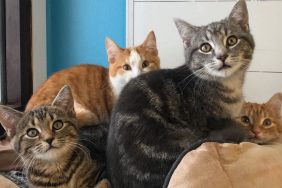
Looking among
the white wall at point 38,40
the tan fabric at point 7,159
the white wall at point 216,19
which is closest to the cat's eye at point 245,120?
the white wall at point 216,19

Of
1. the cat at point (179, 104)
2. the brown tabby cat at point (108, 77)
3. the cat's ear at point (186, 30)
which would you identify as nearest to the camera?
the cat at point (179, 104)

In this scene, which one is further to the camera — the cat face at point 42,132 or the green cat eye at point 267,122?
the green cat eye at point 267,122

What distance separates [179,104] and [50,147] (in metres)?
0.44

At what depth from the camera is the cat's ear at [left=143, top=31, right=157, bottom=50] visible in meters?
1.90

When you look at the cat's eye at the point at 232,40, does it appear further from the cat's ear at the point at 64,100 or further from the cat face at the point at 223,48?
the cat's ear at the point at 64,100

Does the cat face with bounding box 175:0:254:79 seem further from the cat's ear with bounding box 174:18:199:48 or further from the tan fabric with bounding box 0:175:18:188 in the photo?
the tan fabric with bounding box 0:175:18:188

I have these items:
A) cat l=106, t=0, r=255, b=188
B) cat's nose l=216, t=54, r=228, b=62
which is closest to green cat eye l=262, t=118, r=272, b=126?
cat l=106, t=0, r=255, b=188

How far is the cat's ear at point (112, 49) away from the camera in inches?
76.3

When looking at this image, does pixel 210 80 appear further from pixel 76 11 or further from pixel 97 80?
pixel 76 11

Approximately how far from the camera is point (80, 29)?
84.9 inches

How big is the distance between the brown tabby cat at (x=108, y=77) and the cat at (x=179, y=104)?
0.43 metres

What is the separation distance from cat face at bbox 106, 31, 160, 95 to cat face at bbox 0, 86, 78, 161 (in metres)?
0.56

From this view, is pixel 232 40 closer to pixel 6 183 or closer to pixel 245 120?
pixel 245 120

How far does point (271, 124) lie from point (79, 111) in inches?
29.7
